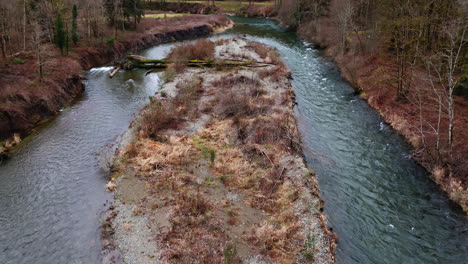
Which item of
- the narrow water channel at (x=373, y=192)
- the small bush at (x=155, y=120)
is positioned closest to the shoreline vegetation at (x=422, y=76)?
the narrow water channel at (x=373, y=192)

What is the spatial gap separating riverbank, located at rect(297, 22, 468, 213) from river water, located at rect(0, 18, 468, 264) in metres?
0.74

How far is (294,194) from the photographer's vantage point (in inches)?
662

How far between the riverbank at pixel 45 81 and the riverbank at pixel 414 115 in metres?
29.6

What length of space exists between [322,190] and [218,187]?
6441 millimetres

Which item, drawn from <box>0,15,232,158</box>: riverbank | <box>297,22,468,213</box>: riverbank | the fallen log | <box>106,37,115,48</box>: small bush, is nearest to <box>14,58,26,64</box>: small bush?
<box>0,15,232,158</box>: riverbank

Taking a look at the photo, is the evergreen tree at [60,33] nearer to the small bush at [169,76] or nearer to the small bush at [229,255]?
the small bush at [169,76]

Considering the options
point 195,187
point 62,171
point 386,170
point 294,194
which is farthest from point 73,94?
point 386,170

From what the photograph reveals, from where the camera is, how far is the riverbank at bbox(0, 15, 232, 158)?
2408 cm

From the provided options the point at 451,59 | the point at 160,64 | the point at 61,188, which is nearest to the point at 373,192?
the point at 451,59

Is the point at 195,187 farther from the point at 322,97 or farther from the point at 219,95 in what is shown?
the point at 322,97

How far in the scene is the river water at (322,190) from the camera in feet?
47.1

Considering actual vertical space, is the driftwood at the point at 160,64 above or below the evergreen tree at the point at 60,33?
below

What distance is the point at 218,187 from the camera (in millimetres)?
→ 17750

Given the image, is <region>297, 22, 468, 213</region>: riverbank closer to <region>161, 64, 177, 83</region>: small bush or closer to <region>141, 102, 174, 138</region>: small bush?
<region>141, 102, 174, 138</region>: small bush
